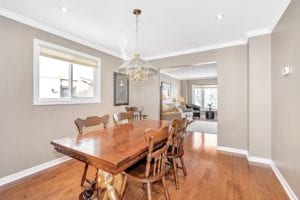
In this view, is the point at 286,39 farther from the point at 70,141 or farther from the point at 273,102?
the point at 70,141

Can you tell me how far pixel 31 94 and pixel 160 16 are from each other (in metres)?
2.46

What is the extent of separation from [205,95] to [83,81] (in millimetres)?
8568

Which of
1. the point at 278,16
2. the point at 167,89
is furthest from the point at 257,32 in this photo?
the point at 167,89

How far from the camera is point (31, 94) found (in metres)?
2.42

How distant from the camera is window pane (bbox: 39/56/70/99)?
8.68 ft

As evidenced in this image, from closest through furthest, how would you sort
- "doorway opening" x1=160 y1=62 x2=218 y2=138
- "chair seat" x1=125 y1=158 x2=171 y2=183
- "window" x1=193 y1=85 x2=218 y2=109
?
"chair seat" x1=125 y1=158 x2=171 y2=183 < "doorway opening" x1=160 y1=62 x2=218 y2=138 < "window" x1=193 y1=85 x2=218 y2=109

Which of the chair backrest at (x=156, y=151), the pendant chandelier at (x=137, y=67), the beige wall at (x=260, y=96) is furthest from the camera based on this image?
the beige wall at (x=260, y=96)

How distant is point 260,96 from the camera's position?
9.14 feet

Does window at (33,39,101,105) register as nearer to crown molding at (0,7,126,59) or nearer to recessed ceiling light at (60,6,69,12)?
crown molding at (0,7,126,59)

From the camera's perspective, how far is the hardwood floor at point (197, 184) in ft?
6.04

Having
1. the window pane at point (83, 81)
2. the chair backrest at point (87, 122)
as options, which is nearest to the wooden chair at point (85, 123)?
the chair backrest at point (87, 122)

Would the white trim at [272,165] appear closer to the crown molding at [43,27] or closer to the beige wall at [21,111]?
the beige wall at [21,111]

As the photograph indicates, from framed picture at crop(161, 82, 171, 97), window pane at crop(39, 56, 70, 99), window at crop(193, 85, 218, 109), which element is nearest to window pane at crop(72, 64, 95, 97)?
window pane at crop(39, 56, 70, 99)

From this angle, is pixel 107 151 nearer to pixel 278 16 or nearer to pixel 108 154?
pixel 108 154
